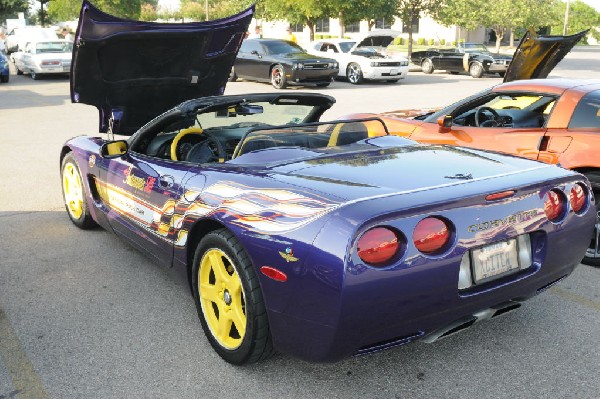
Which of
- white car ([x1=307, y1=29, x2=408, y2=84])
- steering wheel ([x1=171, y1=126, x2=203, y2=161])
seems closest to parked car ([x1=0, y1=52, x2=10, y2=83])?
white car ([x1=307, y1=29, x2=408, y2=84])

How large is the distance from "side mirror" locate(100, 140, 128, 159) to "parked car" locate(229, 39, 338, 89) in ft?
50.3

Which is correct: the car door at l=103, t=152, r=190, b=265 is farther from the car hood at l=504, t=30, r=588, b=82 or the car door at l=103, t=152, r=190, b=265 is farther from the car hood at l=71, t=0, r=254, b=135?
the car hood at l=504, t=30, r=588, b=82

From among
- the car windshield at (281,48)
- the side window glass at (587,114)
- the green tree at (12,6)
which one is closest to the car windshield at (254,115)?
the side window glass at (587,114)

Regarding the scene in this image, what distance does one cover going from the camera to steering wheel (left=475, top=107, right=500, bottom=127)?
575 centimetres

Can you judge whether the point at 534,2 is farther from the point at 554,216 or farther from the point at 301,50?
the point at 554,216

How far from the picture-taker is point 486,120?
5.88 m

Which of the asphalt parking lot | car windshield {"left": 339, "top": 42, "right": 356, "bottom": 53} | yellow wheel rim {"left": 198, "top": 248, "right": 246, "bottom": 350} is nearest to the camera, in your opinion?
the asphalt parking lot

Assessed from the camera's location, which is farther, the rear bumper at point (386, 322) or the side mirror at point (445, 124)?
the side mirror at point (445, 124)

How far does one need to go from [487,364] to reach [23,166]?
7.22m

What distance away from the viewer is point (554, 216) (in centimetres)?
317

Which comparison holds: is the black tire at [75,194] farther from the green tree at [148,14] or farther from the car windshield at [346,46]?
the green tree at [148,14]

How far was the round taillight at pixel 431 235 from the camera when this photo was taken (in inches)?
105

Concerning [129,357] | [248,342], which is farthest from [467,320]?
[129,357]

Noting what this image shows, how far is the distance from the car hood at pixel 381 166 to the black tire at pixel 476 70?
856 inches
